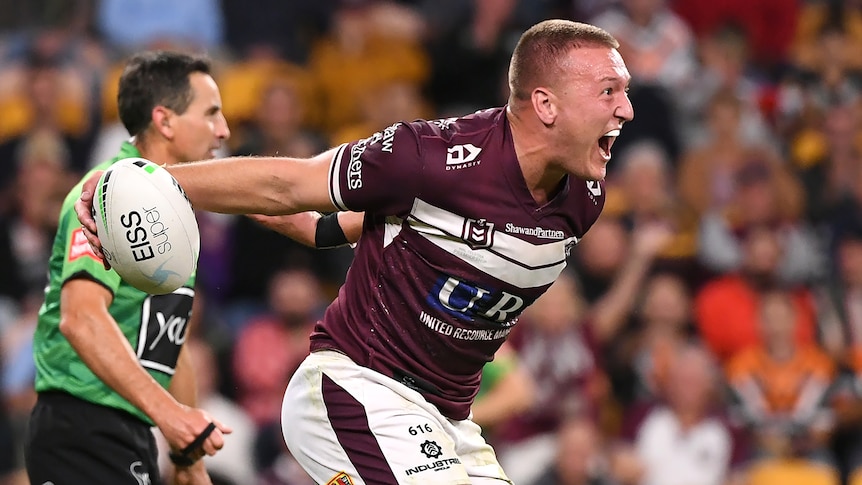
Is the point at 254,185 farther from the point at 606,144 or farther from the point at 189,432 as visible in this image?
the point at 606,144

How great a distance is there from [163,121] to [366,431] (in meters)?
1.78

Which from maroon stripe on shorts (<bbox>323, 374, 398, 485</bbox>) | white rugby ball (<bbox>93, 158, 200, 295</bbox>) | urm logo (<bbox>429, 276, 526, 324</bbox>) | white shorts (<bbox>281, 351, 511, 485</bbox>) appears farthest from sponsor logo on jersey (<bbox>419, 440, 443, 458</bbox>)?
white rugby ball (<bbox>93, 158, 200, 295</bbox>)

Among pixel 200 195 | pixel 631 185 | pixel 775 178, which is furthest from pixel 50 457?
pixel 775 178

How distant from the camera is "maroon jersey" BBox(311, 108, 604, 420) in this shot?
488cm

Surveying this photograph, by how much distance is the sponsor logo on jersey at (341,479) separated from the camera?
16.4ft

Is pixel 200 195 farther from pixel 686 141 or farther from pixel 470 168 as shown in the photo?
pixel 686 141

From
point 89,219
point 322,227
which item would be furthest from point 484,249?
point 89,219

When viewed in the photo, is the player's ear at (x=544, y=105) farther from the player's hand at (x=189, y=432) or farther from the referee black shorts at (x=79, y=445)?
the referee black shorts at (x=79, y=445)

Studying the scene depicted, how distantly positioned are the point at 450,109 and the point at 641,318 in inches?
111

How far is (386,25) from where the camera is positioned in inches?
499

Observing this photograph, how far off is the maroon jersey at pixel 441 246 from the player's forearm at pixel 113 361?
677 mm

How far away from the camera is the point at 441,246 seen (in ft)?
16.5

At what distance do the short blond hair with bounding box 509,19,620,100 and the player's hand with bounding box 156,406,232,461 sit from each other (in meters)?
1.70

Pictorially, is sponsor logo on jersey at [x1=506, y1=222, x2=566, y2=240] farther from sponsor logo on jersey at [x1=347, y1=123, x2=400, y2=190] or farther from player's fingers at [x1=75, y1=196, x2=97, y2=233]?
player's fingers at [x1=75, y1=196, x2=97, y2=233]
